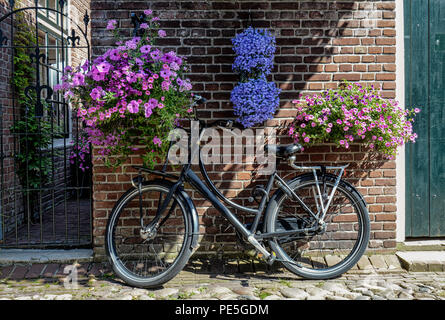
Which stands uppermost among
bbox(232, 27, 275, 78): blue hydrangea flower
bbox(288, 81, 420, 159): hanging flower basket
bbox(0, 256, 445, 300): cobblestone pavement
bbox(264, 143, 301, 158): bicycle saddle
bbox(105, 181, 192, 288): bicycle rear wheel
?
bbox(232, 27, 275, 78): blue hydrangea flower

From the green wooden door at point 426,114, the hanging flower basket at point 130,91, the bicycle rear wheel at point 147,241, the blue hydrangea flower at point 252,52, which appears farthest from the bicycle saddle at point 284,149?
the green wooden door at point 426,114

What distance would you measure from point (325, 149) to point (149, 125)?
1.59 m

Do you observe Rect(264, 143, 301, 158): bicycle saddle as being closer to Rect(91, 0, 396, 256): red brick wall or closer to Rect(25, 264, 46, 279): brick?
Rect(91, 0, 396, 256): red brick wall

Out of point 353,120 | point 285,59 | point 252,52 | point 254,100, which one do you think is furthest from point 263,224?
point 285,59

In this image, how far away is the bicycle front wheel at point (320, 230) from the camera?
333 centimetres

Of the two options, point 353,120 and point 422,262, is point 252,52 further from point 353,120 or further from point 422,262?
point 422,262

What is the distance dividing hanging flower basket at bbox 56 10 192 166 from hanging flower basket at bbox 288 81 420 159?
3.51 feet

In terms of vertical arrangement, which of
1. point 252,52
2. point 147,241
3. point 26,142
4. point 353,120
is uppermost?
point 252,52

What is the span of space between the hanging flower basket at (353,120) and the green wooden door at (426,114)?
1.42 feet

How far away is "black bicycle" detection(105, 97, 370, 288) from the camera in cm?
321

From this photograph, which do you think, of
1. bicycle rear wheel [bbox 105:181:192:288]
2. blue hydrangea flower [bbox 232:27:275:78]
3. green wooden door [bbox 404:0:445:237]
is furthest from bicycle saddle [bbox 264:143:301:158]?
green wooden door [bbox 404:0:445:237]

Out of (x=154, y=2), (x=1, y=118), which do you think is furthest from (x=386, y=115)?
(x=1, y=118)

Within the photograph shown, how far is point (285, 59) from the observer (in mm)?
3744

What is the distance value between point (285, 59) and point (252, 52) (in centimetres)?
50
